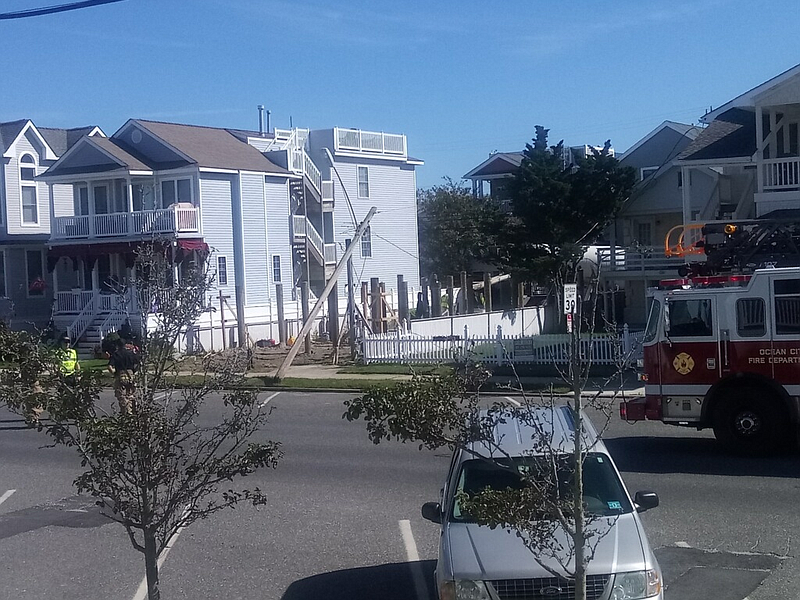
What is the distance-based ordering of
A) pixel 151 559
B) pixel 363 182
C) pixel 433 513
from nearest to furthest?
pixel 151 559 < pixel 433 513 < pixel 363 182

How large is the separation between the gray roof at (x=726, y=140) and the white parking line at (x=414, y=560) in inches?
810

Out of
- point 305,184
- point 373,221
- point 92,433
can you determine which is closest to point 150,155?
point 305,184

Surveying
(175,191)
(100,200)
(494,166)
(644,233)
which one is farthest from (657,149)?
(100,200)

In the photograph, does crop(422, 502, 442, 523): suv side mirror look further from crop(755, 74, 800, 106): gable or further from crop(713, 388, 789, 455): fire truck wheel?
crop(755, 74, 800, 106): gable

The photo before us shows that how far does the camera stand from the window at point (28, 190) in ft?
139

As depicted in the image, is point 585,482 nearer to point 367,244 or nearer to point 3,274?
point 3,274

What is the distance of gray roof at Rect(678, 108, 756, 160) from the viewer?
2783 cm

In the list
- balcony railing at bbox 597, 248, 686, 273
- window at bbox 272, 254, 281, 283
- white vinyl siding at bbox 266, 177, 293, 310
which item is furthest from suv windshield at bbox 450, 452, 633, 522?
window at bbox 272, 254, 281, 283

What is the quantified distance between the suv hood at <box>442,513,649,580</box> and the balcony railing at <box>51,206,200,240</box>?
29.9m

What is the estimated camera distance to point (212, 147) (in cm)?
4028

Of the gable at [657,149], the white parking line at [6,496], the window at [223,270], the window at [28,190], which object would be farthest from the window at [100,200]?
the white parking line at [6,496]


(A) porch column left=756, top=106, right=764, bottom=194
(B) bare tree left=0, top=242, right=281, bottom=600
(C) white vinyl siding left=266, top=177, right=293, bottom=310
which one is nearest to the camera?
(B) bare tree left=0, top=242, right=281, bottom=600

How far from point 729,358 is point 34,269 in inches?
1395

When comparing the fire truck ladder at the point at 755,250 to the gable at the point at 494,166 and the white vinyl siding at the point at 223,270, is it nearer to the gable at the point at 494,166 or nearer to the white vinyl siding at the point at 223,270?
the white vinyl siding at the point at 223,270
